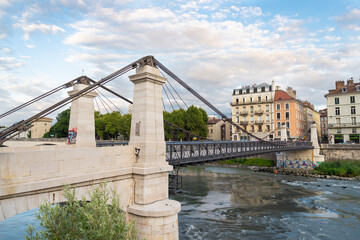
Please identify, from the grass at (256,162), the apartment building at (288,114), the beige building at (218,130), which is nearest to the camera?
the grass at (256,162)

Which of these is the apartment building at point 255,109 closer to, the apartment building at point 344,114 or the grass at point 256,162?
the grass at point 256,162

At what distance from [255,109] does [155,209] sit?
5303 cm

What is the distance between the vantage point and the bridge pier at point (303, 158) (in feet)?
129

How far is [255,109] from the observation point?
57.6 meters

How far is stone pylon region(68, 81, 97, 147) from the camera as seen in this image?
1228 centimetres

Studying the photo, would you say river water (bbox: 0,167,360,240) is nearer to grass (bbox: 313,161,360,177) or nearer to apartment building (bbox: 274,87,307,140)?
grass (bbox: 313,161,360,177)

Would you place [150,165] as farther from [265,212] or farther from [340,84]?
[340,84]

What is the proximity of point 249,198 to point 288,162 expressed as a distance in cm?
2175

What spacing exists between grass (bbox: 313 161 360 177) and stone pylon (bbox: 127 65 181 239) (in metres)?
34.2

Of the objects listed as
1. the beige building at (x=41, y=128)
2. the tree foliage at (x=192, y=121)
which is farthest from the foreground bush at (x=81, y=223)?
the beige building at (x=41, y=128)

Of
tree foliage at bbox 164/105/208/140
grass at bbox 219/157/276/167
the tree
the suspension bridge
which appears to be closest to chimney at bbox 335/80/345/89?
Answer: grass at bbox 219/157/276/167

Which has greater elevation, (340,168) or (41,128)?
(41,128)

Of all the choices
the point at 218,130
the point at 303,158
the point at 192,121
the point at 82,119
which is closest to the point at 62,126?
the point at 192,121

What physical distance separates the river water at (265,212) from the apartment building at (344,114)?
20.4 metres
